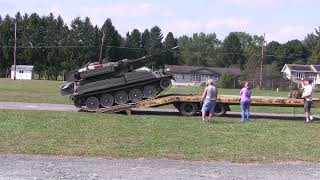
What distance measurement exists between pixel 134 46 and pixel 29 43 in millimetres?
33762

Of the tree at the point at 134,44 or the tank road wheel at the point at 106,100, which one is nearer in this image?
the tank road wheel at the point at 106,100

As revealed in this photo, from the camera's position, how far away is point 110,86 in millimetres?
25000

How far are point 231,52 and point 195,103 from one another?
407 feet

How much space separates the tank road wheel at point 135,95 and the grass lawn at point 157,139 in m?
6.36

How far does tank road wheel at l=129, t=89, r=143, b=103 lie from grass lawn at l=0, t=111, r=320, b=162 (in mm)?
6357

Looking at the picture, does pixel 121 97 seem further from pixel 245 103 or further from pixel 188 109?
pixel 245 103

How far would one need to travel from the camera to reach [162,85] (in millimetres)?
25547

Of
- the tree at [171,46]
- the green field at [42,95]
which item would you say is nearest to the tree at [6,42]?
the tree at [171,46]

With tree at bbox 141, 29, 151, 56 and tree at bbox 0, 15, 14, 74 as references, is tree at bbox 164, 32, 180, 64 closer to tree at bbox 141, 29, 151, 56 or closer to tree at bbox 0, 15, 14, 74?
tree at bbox 141, 29, 151, 56

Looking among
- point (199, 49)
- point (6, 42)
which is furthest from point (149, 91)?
point (199, 49)

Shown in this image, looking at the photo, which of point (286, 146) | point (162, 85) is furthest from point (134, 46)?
point (286, 146)

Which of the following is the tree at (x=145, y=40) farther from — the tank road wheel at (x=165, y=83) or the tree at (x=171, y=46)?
the tank road wheel at (x=165, y=83)

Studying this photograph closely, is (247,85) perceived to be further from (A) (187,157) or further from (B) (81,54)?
(B) (81,54)

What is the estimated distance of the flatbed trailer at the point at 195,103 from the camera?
2373cm
